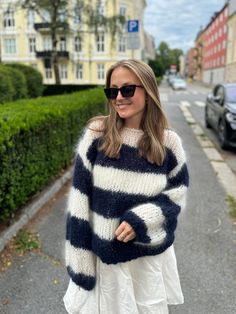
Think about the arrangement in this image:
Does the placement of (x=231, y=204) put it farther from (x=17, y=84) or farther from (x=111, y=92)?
(x=17, y=84)

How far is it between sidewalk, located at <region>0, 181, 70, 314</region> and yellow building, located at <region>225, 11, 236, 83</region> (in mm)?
42793

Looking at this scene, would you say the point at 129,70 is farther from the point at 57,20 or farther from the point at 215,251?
the point at 57,20

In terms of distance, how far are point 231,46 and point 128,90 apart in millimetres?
48392

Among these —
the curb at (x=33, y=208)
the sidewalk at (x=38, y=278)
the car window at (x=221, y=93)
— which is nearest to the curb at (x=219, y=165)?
the car window at (x=221, y=93)

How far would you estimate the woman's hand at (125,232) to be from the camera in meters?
1.62

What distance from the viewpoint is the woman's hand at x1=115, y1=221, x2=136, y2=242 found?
5.33 ft

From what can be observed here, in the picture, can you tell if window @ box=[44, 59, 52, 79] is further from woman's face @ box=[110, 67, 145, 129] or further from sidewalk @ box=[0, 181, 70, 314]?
woman's face @ box=[110, 67, 145, 129]

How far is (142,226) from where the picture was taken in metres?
1.63

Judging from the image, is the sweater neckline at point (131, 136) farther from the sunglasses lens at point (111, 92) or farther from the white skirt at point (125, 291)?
the white skirt at point (125, 291)

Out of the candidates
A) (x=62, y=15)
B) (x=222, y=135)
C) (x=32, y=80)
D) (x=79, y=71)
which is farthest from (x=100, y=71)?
(x=222, y=135)

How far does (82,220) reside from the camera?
172 centimetres

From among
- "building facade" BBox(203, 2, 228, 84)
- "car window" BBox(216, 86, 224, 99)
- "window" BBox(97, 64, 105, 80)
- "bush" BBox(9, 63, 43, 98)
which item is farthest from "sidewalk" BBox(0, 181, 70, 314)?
"building facade" BBox(203, 2, 228, 84)

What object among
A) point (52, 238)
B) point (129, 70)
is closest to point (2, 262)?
point (52, 238)

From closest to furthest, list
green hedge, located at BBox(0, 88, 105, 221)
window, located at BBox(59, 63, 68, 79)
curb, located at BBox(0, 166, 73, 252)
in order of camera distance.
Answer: green hedge, located at BBox(0, 88, 105, 221)
curb, located at BBox(0, 166, 73, 252)
window, located at BBox(59, 63, 68, 79)
